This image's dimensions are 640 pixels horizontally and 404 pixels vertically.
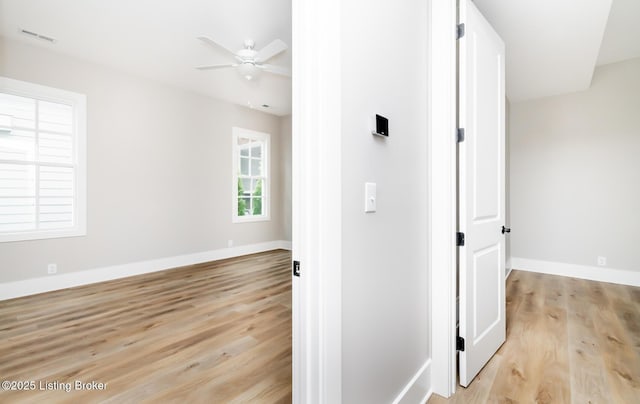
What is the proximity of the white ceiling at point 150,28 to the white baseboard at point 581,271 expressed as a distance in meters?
4.65

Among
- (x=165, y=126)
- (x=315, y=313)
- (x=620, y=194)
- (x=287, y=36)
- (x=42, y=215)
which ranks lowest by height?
(x=315, y=313)

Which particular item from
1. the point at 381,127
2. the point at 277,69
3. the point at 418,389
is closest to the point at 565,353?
A: the point at 418,389

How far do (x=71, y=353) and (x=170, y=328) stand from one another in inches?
25.5

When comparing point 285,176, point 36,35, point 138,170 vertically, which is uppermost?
point 36,35

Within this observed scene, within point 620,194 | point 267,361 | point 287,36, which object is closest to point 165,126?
point 287,36

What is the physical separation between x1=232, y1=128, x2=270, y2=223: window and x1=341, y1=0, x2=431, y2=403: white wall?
14.3 feet

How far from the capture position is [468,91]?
173cm

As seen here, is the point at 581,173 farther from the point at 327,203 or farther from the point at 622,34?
the point at 327,203

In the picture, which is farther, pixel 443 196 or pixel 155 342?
pixel 155 342

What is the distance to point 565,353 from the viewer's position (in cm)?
207

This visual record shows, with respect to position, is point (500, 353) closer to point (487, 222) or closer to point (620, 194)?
point (487, 222)

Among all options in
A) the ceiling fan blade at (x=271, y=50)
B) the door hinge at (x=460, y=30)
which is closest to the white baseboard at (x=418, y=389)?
the door hinge at (x=460, y=30)

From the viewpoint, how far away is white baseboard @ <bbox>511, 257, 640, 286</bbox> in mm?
3713

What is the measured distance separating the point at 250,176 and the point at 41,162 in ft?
9.99
